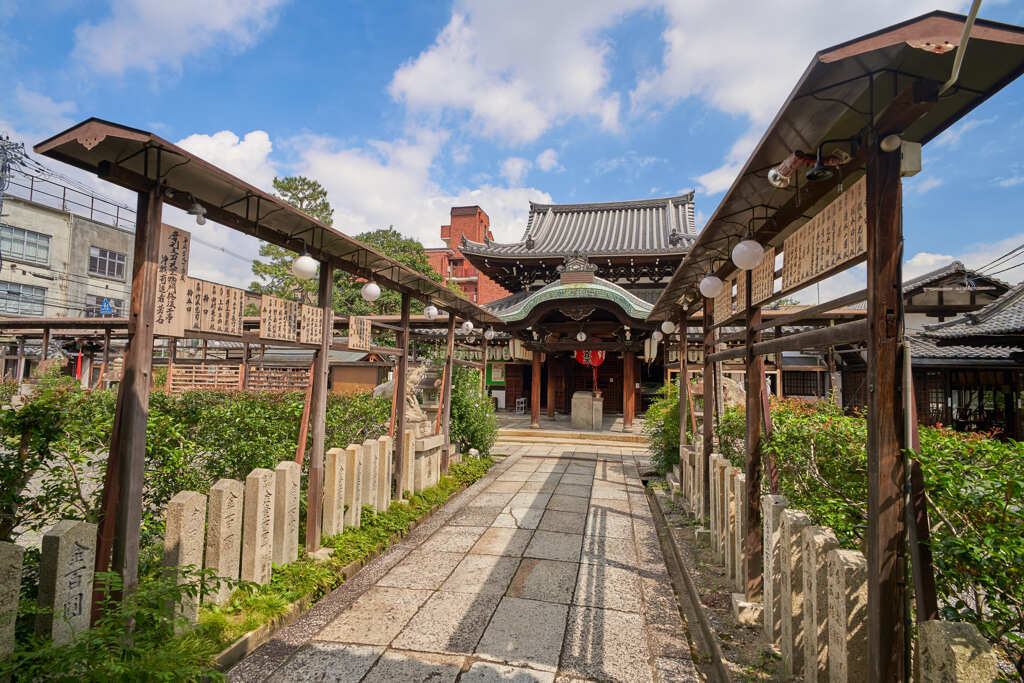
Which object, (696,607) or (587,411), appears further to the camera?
(587,411)

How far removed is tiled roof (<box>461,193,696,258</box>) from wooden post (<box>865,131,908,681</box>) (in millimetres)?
15270

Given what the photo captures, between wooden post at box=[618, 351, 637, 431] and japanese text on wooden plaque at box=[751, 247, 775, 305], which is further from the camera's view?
wooden post at box=[618, 351, 637, 431]

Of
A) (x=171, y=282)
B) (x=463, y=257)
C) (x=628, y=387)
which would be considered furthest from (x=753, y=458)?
(x=463, y=257)

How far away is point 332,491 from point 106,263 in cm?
3209

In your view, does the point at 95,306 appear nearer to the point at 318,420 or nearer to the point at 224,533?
the point at 318,420

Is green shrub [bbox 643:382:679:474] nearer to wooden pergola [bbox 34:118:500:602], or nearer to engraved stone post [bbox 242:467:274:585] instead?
engraved stone post [bbox 242:467:274:585]

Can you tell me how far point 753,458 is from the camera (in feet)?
12.6

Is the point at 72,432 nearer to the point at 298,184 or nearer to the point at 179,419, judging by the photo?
the point at 179,419

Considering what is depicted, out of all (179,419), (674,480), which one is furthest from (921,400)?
(179,419)

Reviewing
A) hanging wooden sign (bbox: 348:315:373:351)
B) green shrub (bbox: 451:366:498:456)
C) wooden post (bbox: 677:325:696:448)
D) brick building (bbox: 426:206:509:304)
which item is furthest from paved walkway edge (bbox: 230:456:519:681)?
brick building (bbox: 426:206:509:304)

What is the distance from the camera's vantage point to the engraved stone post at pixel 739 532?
376 centimetres

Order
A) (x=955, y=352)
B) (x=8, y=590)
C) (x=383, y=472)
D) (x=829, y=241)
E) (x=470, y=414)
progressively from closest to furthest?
(x=8, y=590) → (x=829, y=241) → (x=383, y=472) → (x=470, y=414) → (x=955, y=352)

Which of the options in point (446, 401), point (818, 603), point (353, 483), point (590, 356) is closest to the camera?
point (818, 603)

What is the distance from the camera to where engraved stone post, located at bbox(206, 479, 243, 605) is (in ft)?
10.3
